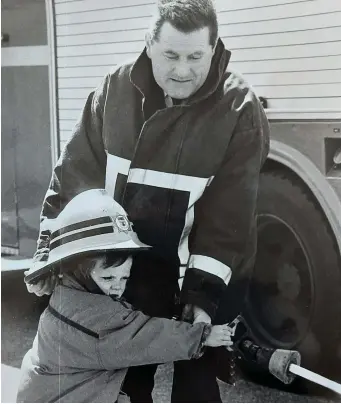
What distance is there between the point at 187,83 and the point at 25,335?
1116 millimetres

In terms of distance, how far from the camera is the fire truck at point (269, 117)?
234cm

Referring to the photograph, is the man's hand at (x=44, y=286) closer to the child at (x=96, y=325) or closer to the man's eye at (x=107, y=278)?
the child at (x=96, y=325)

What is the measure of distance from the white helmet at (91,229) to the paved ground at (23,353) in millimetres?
192

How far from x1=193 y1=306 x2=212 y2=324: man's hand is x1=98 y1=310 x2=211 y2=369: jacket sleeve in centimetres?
2

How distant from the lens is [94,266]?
2.34 meters

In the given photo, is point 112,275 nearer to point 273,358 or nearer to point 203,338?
point 203,338

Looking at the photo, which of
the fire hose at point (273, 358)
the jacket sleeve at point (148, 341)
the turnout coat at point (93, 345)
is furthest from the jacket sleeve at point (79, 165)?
the fire hose at point (273, 358)

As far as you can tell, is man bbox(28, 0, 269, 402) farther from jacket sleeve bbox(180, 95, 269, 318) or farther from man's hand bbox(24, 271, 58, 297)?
man's hand bbox(24, 271, 58, 297)

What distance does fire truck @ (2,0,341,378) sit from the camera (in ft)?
7.68

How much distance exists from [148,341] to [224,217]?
19.5 inches

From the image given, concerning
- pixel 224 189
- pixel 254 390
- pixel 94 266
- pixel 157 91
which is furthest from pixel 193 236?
pixel 254 390

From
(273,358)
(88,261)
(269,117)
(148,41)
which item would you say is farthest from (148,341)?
(148,41)

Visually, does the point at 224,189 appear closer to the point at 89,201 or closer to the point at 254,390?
the point at 89,201

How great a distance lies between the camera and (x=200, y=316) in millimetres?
2320
